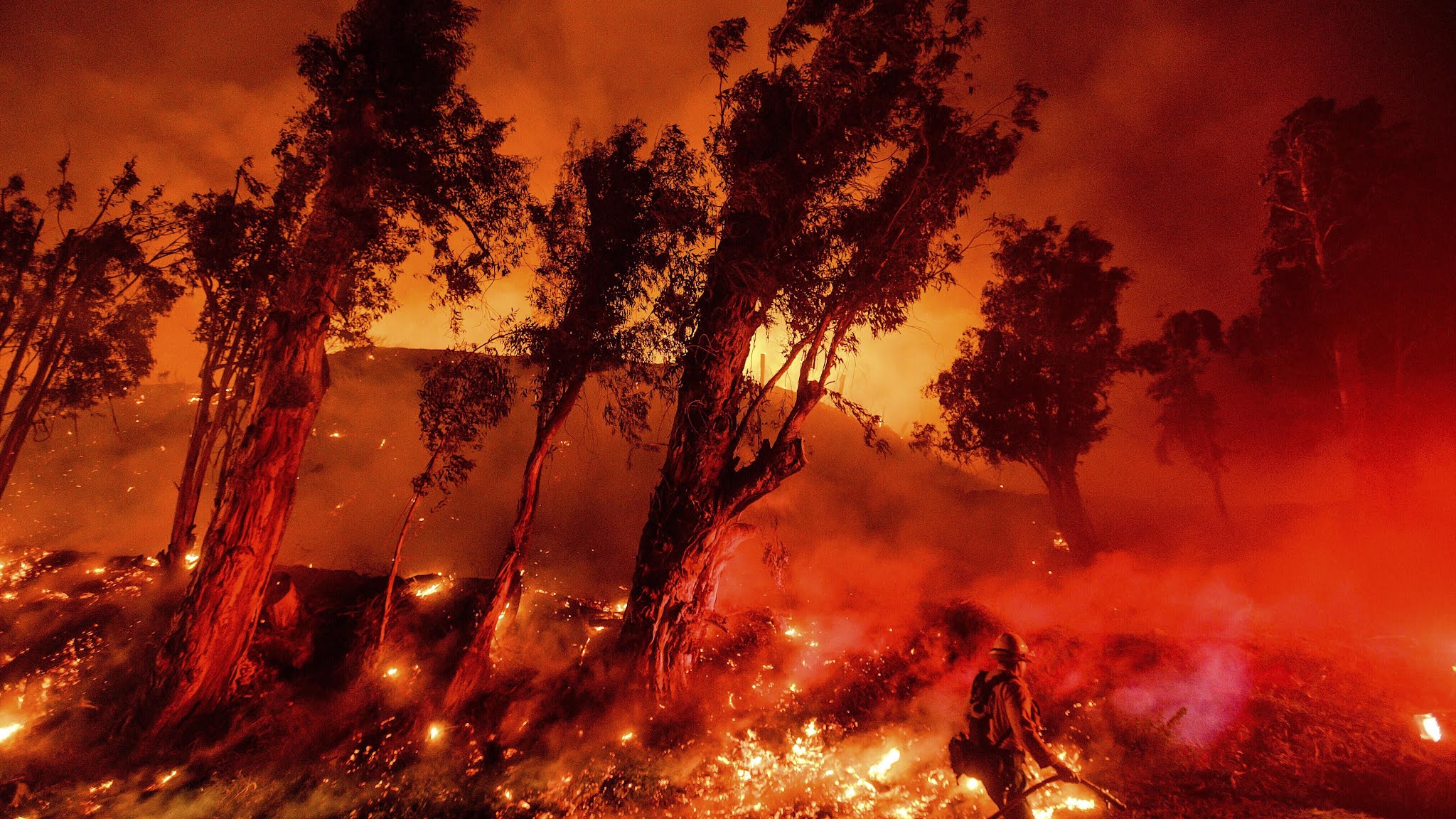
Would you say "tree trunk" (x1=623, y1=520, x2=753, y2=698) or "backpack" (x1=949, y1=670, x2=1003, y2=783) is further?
"tree trunk" (x1=623, y1=520, x2=753, y2=698)

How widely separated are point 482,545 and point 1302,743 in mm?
25877

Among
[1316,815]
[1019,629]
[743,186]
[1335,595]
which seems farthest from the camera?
[1335,595]

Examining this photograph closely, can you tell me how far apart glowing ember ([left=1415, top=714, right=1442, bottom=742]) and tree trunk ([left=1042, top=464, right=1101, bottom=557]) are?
13.1 meters

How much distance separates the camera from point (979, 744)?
19.2ft

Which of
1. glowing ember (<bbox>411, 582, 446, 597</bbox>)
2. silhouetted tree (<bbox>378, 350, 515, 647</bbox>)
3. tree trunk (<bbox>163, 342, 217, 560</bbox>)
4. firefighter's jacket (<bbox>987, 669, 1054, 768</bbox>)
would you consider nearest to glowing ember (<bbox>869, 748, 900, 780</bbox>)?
firefighter's jacket (<bbox>987, 669, 1054, 768</bbox>)

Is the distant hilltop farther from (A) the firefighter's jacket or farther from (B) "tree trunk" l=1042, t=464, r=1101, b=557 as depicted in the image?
(A) the firefighter's jacket

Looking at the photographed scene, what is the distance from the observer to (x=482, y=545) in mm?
24062

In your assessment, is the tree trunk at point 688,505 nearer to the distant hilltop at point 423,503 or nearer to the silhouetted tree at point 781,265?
the silhouetted tree at point 781,265

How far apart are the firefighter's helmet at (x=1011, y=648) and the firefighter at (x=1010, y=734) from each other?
5 cm

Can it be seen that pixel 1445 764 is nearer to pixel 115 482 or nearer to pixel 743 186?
pixel 743 186

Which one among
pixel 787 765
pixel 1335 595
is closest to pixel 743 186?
pixel 787 765

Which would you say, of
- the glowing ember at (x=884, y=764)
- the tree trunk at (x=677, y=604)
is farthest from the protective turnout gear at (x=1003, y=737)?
the tree trunk at (x=677, y=604)

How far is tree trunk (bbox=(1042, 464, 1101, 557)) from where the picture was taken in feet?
68.0

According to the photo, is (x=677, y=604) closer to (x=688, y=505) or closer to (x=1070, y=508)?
(x=688, y=505)
